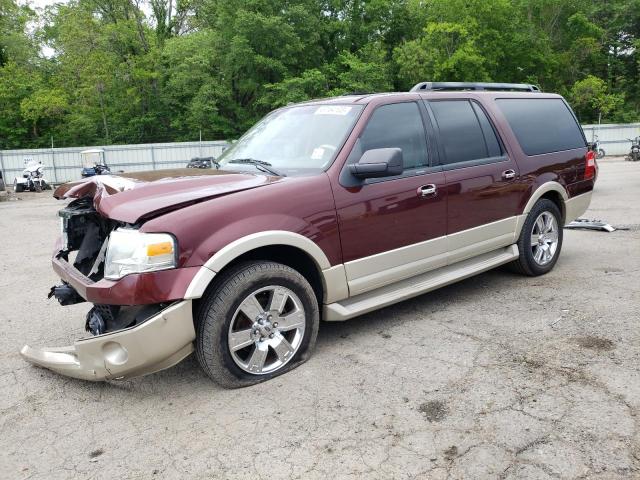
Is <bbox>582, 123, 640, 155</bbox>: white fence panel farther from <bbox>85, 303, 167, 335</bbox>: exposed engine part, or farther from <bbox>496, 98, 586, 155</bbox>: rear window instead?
<bbox>85, 303, 167, 335</bbox>: exposed engine part

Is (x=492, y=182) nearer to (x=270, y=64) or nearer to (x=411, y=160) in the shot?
(x=411, y=160)

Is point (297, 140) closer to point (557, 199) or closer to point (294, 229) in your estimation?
point (294, 229)

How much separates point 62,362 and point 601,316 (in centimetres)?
410

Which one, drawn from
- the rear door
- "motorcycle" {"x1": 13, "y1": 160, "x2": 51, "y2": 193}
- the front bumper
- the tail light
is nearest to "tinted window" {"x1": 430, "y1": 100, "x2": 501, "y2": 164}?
the rear door

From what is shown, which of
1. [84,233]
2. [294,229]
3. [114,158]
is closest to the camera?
[294,229]

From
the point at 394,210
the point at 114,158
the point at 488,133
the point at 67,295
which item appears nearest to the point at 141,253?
the point at 67,295

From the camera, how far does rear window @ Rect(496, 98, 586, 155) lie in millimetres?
5312

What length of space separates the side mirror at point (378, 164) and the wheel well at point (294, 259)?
69 centimetres

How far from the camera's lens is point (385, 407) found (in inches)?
124

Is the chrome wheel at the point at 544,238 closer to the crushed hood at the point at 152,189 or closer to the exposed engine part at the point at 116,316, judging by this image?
the crushed hood at the point at 152,189

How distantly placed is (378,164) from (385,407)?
1.59 meters

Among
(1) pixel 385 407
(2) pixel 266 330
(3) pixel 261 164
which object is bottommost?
(1) pixel 385 407

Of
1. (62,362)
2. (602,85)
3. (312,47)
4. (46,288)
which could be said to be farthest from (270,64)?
(62,362)

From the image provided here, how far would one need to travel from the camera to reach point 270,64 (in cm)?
3278
